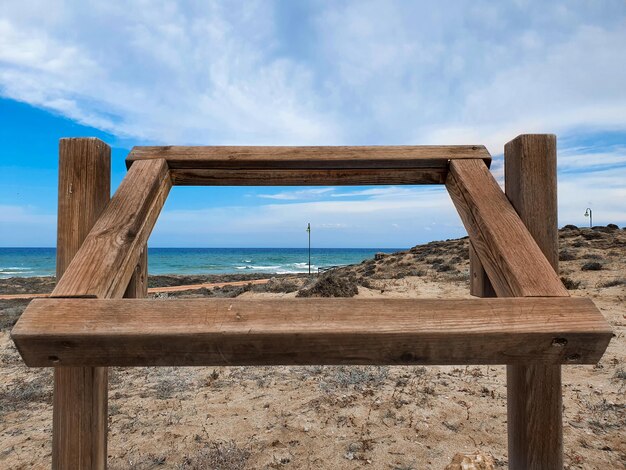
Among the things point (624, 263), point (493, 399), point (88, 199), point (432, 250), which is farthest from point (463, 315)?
point (432, 250)

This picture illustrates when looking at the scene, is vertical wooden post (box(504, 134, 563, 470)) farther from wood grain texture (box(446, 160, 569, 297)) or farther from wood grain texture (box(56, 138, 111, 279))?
wood grain texture (box(56, 138, 111, 279))

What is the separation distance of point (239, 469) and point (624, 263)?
13958 millimetres

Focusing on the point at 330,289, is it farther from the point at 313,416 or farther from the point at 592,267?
the point at 592,267

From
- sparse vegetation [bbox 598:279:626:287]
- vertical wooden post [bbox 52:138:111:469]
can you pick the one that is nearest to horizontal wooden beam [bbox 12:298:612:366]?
vertical wooden post [bbox 52:138:111:469]

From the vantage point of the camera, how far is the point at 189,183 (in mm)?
2125

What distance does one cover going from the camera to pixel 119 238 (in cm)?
147

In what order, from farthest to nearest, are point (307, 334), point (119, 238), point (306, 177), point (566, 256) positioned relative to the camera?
point (566, 256), point (306, 177), point (119, 238), point (307, 334)

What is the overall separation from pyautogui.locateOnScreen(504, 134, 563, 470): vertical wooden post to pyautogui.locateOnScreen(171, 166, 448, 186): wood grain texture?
42 centimetres

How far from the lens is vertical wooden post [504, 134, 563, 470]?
1.61m

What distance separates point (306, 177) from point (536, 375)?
4.49 feet

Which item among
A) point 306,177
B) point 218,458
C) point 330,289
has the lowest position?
point 218,458

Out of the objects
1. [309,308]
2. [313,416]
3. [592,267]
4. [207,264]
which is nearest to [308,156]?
[309,308]

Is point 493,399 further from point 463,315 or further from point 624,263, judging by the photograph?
point 624,263

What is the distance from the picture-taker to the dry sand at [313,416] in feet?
9.29
